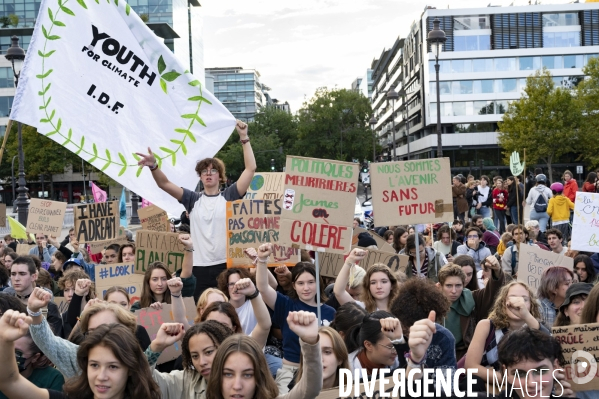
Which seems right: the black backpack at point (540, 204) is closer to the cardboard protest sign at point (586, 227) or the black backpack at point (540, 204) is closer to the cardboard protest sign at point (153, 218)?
the cardboard protest sign at point (586, 227)

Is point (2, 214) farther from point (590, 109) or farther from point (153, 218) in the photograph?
point (590, 109)

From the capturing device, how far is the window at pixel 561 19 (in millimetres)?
68562

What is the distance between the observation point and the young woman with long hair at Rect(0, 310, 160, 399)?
3494 mm

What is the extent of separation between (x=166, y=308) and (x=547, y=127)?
5566 centimetres

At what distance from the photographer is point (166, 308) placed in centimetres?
549

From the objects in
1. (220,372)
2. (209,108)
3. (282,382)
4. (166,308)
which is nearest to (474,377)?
(282,382)

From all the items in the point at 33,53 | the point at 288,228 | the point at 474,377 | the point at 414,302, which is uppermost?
the point at 33,53

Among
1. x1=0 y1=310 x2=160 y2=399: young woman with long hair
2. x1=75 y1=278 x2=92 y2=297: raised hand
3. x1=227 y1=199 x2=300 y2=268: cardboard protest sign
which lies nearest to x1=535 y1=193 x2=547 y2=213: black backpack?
x1=227 y1=199 x2=300 y2=268: cardboard protest sign

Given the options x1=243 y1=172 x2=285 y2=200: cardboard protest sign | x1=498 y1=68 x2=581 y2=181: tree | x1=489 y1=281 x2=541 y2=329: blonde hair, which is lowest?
x1=489 y1=281 x2=541 y2=329: blonde hair

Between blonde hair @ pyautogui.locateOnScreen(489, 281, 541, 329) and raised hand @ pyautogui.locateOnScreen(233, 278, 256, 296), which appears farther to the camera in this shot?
blonde hair @ pyautogui.locateOnScreen(489, 281, 541, 329)

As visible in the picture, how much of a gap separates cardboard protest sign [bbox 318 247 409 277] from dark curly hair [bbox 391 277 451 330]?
277cm

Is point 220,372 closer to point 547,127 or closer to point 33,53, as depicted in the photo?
point 33,53

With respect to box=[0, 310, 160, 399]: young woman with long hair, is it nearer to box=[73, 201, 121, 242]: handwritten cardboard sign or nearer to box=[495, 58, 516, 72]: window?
box=[73, 201, 121, 242]: handwritten cardboard sign

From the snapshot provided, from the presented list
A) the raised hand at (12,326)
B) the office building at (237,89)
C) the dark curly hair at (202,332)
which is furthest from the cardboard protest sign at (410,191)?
the office building at (237,89)
